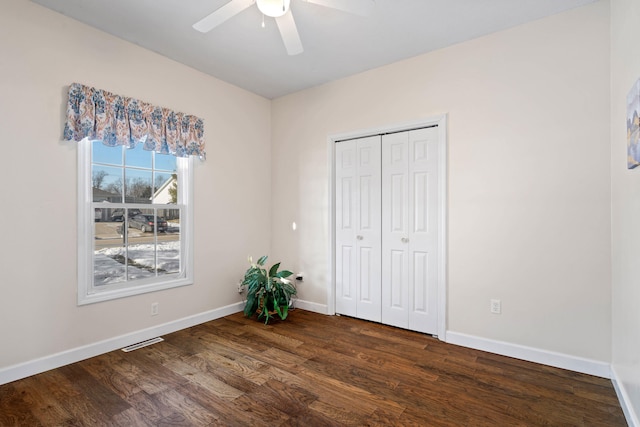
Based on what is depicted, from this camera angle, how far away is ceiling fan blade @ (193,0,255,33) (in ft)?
6.32

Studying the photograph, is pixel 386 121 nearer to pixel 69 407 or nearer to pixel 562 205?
pixel 562 205

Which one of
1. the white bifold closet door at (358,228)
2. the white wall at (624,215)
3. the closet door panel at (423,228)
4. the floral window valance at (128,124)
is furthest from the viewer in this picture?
the white bifold closet door at (358,228)

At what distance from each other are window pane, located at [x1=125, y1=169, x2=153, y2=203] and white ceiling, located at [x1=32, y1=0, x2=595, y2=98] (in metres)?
1.23

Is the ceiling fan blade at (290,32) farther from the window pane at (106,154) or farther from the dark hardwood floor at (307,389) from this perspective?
the dark hardwood floor at (307,389)

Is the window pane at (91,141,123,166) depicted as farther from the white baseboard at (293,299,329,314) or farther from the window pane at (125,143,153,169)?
the white baseboard at (293,299,329,314)

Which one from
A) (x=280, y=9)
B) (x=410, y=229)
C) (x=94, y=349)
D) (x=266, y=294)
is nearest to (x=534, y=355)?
(x=410, y=229)

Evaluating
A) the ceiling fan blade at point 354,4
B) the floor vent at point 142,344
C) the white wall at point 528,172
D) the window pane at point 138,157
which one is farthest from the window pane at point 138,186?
the white wall at point 528,172

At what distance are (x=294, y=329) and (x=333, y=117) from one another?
8.25ft

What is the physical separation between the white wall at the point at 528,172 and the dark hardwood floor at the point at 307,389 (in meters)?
0.40

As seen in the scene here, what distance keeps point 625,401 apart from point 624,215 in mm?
1136

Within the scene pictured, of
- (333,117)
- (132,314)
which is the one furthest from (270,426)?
(333,117)

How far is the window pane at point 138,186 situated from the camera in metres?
3.00

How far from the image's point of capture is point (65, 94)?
2535 millimetres

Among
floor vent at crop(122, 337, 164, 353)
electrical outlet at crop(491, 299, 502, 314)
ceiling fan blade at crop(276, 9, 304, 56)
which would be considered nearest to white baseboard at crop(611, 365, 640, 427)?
electrical outlet at crop(491, 299, 502, 314)
